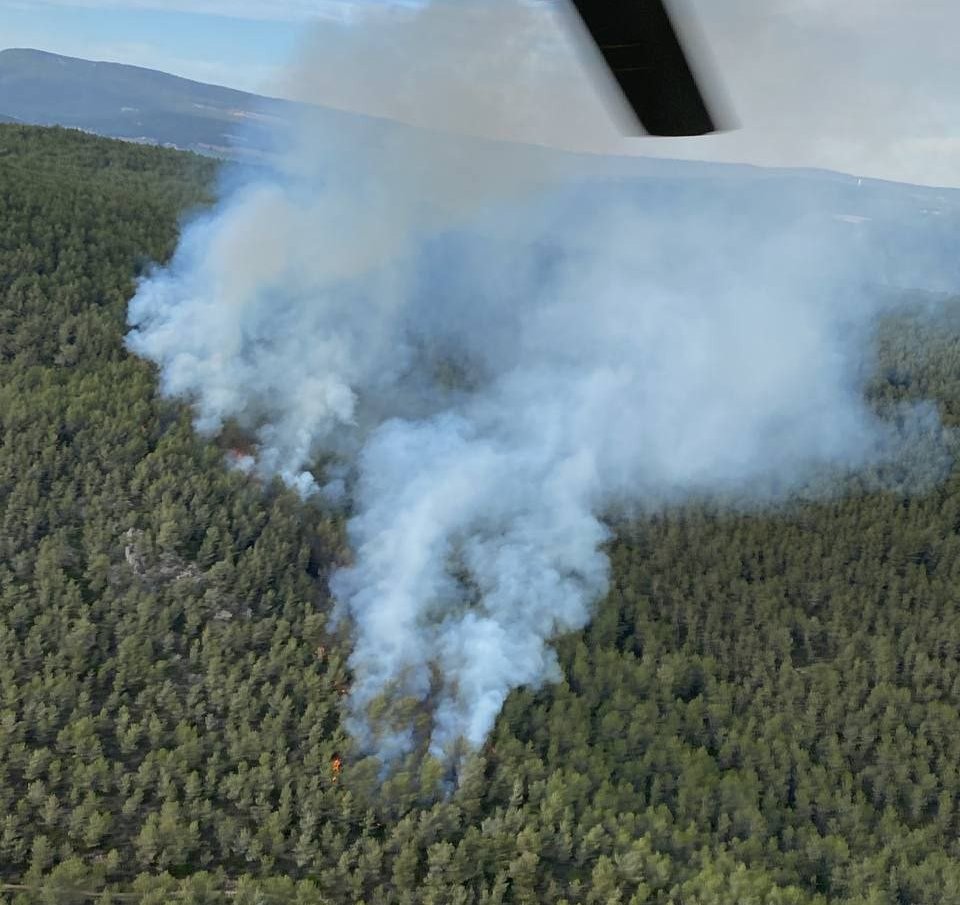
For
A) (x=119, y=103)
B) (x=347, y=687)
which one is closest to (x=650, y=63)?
(x=347, y=687)

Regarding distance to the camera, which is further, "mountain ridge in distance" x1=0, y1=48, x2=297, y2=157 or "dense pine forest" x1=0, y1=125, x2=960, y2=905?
"mountain ridge in distance" x1=0, y1=48, x2=297, y2=157

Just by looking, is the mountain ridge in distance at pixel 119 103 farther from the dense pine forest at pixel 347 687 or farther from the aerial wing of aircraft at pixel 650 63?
the aerial wing of aircraft at pixel 650 63

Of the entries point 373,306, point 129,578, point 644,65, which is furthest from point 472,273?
point 644,65

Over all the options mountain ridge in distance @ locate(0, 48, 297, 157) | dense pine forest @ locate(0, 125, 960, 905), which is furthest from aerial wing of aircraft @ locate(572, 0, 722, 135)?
mountain ridge in distance @ locate(0, 48, 297, 157)

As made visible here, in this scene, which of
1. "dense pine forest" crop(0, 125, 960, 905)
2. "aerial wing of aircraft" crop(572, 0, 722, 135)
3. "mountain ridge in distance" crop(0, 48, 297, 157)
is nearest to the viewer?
"aerial wing of aircraft" crop(572, 0, 722, 135)

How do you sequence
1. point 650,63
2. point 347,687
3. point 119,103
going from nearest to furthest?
1. point 650,63
2. point 347,687
3. point 119,103

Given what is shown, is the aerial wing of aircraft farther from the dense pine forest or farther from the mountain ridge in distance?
the mountain ridge in distance

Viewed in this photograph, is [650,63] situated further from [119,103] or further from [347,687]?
[119,103]

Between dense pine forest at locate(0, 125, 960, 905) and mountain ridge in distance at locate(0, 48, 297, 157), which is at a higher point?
mountain ridge in distance at locate(0, 48, 297, 157)
